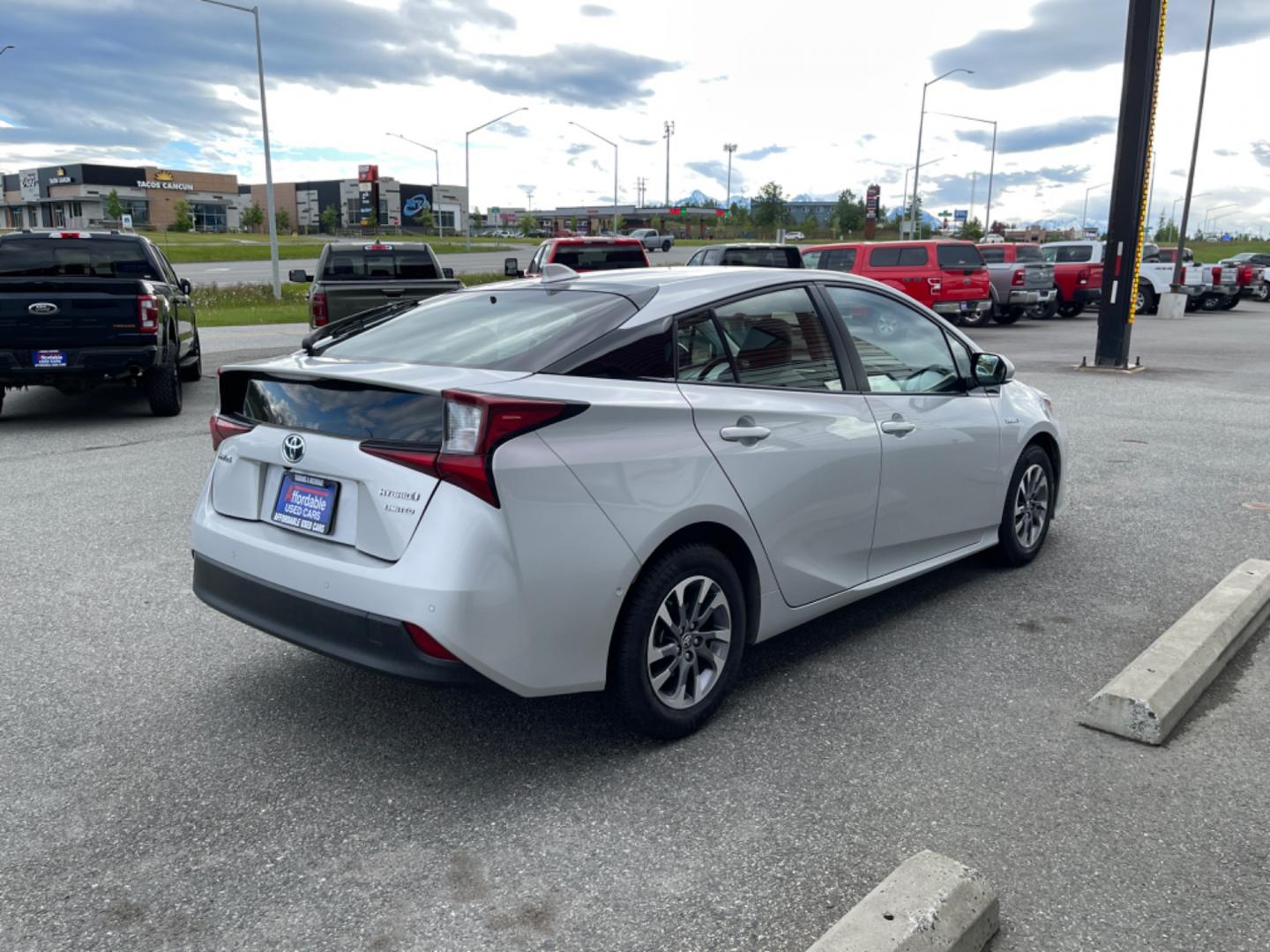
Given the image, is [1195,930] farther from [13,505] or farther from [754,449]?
[13,505]

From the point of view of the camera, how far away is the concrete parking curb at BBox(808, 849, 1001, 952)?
2432 millimetres

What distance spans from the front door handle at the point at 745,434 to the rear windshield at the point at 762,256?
48.4 ft

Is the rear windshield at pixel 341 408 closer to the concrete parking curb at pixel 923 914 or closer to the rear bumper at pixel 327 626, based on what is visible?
the rear bumper at pixel 327 626

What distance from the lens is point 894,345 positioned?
4863 mm

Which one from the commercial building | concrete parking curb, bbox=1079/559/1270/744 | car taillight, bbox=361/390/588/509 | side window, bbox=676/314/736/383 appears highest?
the commercial building

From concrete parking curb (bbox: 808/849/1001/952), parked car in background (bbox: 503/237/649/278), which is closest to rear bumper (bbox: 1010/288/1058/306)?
parked car in background (bbox: 503/237/649/278)

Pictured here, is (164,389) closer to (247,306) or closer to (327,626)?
(327,626)

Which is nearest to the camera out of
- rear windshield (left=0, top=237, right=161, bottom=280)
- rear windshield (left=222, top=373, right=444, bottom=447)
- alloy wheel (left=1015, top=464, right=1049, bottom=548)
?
rear windshield (left=222, top=373, right=444, bottom=447)

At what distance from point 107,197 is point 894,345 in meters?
130

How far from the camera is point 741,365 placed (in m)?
3.98

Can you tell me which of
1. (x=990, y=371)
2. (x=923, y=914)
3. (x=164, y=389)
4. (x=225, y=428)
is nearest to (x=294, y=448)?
(x=225, y=428)

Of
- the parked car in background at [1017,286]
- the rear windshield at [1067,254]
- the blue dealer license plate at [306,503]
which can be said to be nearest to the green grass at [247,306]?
the parked car in background at [1017,286]

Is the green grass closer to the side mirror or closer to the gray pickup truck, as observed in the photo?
the gray pickup truck

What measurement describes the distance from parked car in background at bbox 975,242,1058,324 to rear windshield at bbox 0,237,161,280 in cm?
1778
